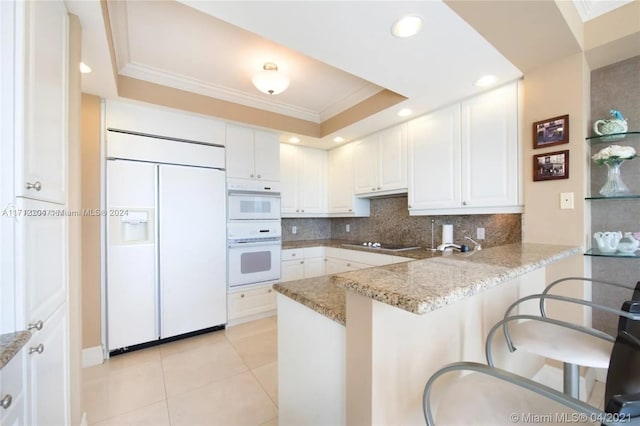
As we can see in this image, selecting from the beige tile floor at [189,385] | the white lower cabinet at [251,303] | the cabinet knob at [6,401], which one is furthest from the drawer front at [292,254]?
the cabinet knob at [6,401]

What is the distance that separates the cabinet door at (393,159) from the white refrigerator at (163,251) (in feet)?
6.27

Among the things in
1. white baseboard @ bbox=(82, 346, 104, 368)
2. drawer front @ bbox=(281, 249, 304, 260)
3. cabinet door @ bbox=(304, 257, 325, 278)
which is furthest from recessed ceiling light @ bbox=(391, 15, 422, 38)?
white baseboard @ bbox=(82, 346, 104, 368)

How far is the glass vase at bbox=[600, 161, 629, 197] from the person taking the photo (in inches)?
66.9

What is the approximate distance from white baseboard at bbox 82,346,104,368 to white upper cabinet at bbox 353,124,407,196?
316 cm

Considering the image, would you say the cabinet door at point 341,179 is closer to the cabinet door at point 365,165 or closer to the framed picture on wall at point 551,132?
the cabinet door at point 365,165

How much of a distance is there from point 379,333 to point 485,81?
2234 mm

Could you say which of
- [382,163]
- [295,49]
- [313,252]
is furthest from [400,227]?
[295,49]

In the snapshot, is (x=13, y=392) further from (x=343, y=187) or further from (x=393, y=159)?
(x=343, y=187)

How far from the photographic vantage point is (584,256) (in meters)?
1.76

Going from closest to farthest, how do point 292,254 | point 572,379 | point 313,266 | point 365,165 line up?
1. point 572,379
2. point 365,165
3. point 292,254
4. point 313,266

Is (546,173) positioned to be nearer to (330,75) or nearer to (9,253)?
(330,75)

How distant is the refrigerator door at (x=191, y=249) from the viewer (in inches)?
103

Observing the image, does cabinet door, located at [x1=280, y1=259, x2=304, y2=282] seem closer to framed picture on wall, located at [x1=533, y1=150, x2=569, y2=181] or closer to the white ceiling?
the white ceiling

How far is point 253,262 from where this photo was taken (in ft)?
10.4
